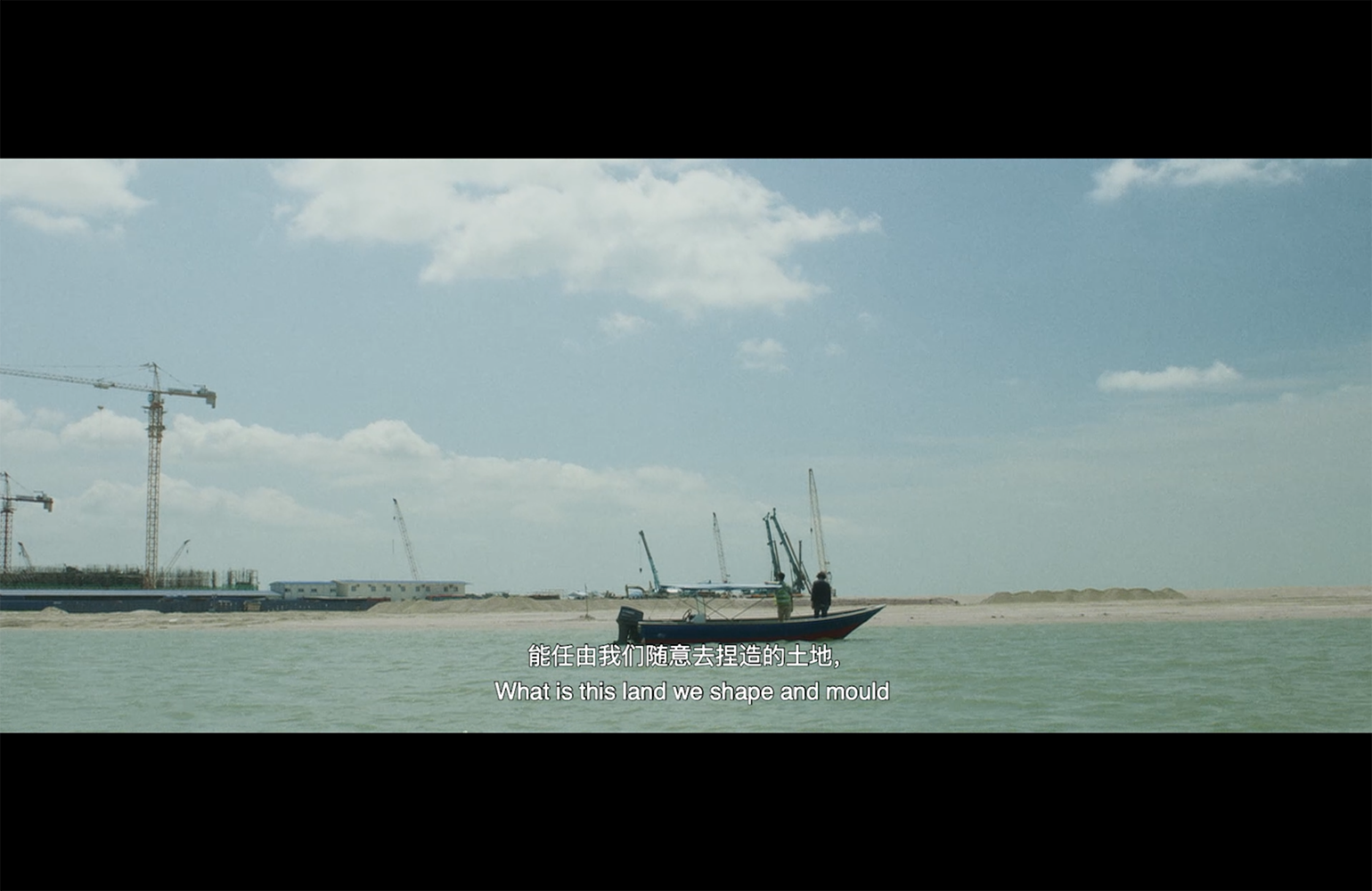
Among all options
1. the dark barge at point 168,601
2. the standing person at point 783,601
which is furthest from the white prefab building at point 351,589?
the standing person at point 783,601

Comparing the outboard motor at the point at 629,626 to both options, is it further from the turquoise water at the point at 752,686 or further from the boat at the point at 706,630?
the turquoise water at the point at 752,686

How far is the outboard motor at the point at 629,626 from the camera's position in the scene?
22.8 metres

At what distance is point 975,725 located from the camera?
541 inches

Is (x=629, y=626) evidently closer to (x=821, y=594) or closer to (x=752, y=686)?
(x=821, y=594)

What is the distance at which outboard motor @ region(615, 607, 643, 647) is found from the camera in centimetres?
2280

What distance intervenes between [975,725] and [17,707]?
1710 centimetres

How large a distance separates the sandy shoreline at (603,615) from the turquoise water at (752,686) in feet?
41.9

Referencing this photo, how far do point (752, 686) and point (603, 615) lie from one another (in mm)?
41773

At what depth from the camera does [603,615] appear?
58375mm

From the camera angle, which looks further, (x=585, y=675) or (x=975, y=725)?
(x=585, y=675)

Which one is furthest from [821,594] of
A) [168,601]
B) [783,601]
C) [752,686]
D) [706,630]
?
[168,601]

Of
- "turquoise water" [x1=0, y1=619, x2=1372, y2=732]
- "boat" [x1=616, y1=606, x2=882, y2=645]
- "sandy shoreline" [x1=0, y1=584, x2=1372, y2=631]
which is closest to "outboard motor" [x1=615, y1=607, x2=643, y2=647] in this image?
"boat" [x1=616, y1=606, x2=882, y2=645]
